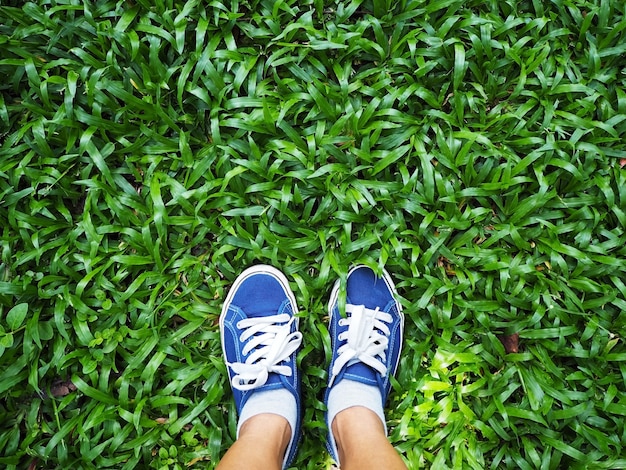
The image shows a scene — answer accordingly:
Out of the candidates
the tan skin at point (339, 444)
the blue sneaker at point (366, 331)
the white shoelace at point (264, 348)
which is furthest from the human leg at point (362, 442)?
the white shoelace at point (264, 348)

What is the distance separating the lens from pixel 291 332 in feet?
7.07

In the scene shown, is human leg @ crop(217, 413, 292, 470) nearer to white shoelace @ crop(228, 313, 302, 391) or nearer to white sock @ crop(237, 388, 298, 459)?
white sock @ crop(237, 388, 298, 459)

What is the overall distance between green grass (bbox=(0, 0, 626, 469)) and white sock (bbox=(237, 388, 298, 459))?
0.13m

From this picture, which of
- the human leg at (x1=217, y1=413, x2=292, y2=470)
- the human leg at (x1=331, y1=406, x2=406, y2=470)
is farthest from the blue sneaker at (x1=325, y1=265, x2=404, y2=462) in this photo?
the human leg at (x1=217, y1=413, x2=292, y2=470)

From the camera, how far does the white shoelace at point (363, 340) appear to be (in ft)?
6.90

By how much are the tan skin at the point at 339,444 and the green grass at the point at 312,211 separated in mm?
212

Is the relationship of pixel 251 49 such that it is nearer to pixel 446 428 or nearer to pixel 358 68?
pixel 358 68

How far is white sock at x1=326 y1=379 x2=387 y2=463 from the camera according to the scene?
6.58 ft

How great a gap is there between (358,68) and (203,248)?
1.09 meters

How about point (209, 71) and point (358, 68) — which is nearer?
point (209, 71)

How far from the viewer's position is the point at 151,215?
2.16m

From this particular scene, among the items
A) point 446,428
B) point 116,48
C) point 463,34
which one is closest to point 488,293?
point 446,428

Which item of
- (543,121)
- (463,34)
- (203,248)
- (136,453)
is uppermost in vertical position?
(463,34)

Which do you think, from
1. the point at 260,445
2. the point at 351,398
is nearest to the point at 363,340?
the point at 351,398
